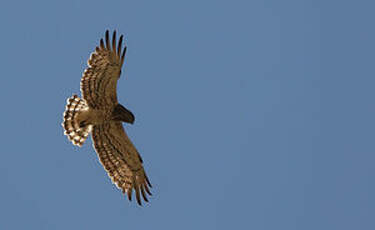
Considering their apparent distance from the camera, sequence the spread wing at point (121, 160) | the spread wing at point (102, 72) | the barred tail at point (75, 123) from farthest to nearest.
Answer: the spread wing at point (121, 160), the barred tail at point (75, 123), the spread wing at point (102, 72)

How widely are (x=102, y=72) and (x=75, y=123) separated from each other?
4.97 ft

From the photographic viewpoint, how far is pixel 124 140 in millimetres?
15023

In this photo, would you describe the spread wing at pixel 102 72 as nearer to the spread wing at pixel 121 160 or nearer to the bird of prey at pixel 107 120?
the bird of prey at pixel 107 120

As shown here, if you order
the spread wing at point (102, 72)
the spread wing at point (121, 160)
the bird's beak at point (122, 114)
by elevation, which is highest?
the spread wing at point (102, 72)

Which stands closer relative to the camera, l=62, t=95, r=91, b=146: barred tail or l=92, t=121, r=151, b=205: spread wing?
l=62, t=95, r=91, b=146: barred tail

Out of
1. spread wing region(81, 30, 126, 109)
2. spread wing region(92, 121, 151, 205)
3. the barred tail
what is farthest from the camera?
spread wing region(92, 121, 151, 205)

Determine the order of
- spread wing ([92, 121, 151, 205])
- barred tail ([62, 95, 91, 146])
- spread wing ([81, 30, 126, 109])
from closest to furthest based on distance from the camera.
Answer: spread wing ([81, 30, 126, 109]) < barred tail ([62, 95, 91, 146]) < spread wing ([92, 121, 151, 205])

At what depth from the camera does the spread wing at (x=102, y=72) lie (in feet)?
46.4

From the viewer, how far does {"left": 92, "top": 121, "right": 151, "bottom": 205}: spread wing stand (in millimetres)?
15023

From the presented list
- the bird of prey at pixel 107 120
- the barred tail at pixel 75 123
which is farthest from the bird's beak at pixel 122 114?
the barred tail at pixel 75 123

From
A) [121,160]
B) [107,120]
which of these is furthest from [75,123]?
[121,160]

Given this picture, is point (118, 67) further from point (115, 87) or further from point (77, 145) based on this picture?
point (77, 145)

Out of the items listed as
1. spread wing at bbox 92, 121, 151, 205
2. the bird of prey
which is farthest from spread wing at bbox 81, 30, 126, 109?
spread wing at bbox 92, 121, 151, 205

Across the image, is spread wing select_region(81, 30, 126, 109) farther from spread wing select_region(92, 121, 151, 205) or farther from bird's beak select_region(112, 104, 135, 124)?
spread wing select_region(92, 121, 151, 205)
